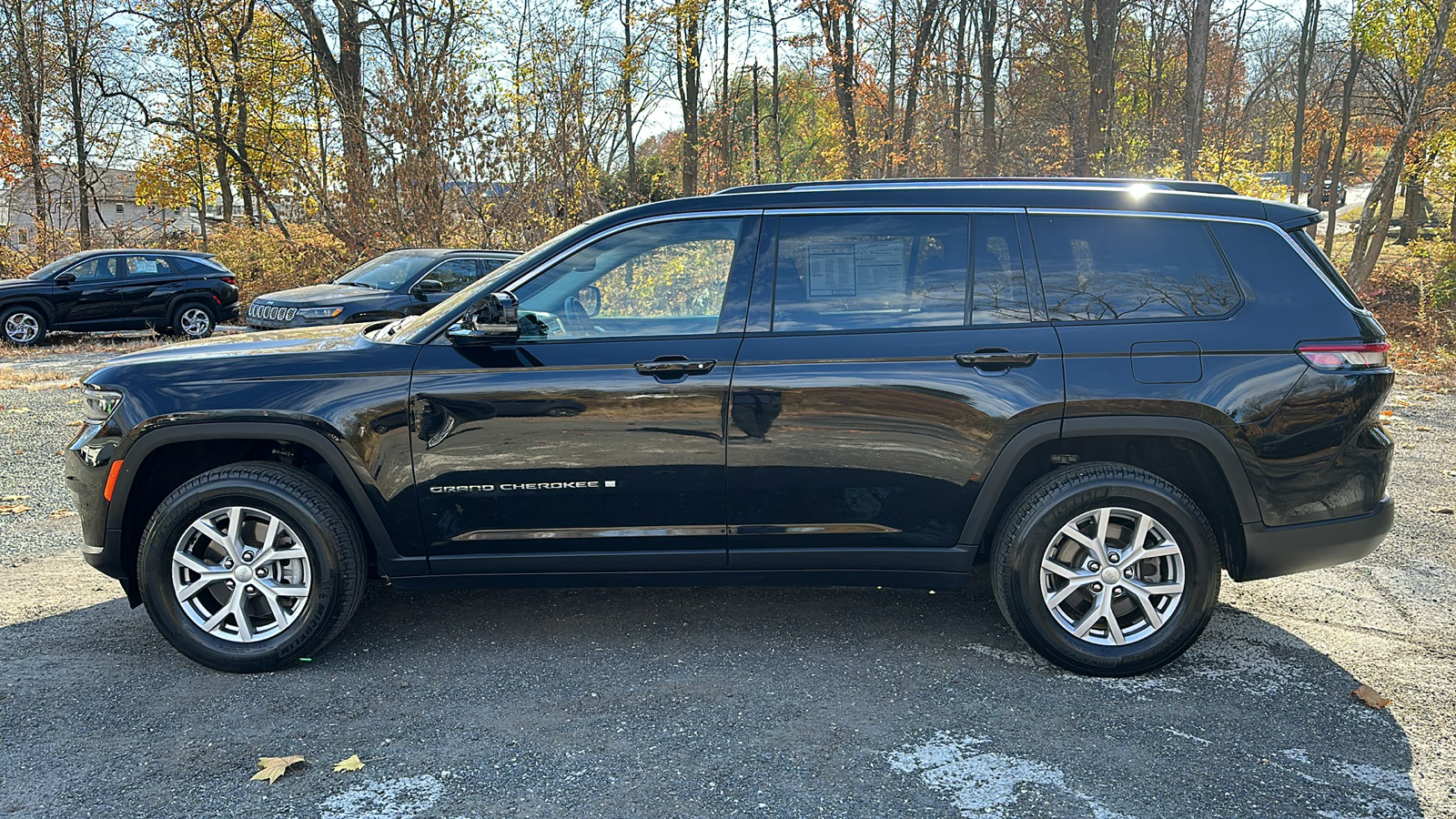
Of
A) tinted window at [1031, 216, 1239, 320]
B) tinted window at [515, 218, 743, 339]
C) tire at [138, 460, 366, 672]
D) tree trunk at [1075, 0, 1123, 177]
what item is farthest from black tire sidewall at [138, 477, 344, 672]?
tree trunk at [1075, 0, 1123, 177]

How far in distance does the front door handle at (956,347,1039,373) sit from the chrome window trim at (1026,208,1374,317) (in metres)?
0.60

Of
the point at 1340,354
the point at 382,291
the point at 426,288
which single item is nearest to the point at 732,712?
the point at 1340,354

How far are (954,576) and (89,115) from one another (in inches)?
1191

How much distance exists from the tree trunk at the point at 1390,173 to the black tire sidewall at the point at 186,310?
1913cm

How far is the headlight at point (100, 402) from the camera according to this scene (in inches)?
154

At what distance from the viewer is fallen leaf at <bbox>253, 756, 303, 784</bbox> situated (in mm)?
3127

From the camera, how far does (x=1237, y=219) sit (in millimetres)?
3883

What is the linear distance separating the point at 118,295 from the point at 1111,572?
17.0 metres

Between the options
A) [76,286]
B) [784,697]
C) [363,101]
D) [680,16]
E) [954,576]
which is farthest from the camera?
[680,16]

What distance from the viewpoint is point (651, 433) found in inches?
150

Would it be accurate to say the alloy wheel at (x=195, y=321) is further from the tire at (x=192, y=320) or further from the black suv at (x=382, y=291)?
the black suv at (x=382, y=291)

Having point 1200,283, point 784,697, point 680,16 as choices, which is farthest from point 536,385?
point 680,16

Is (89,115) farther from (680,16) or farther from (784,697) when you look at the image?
(784,697)

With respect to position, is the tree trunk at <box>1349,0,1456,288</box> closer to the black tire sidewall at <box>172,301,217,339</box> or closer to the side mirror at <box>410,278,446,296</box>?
the side mirror at <box>410,278,446,296</box>
